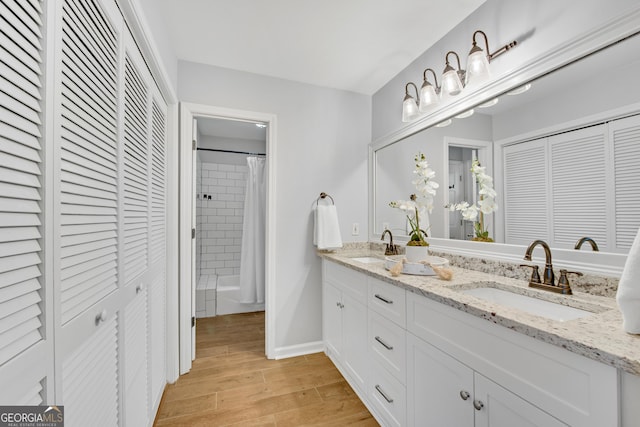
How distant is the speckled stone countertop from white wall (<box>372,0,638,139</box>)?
0.86 metres

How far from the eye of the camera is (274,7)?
1573 mm

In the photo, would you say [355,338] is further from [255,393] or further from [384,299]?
[255,393]

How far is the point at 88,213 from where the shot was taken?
823 millimetres

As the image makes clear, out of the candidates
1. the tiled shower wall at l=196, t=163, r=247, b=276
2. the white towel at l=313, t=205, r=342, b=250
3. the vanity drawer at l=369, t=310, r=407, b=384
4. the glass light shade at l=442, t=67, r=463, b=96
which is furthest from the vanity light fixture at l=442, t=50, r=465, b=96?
the tiled shower wall at l=196, t=163, r=247, b=276

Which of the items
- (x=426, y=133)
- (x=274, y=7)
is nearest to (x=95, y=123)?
(x=274, y=7)

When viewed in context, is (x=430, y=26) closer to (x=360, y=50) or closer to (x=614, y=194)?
(x=360, y=50)

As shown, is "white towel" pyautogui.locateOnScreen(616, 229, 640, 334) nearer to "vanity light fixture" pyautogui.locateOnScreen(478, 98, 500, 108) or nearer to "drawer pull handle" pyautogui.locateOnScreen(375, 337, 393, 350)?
"drawer pull handle" pyautogui.locateOnScreen(375, 337, 393, 350)

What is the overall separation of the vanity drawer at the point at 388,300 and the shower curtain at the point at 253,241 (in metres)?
2.03

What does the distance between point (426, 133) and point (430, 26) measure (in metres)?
0.65

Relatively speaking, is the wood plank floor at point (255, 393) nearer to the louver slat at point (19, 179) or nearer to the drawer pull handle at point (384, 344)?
the drawer pull handle at point (384, 344)

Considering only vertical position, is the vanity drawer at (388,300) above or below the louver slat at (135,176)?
below

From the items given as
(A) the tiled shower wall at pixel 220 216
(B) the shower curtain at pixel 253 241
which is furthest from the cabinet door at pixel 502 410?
(A) the tiled shower wall at pixel 220 216

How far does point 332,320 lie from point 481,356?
4.40 feet

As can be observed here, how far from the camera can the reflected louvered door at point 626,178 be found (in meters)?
0.98
